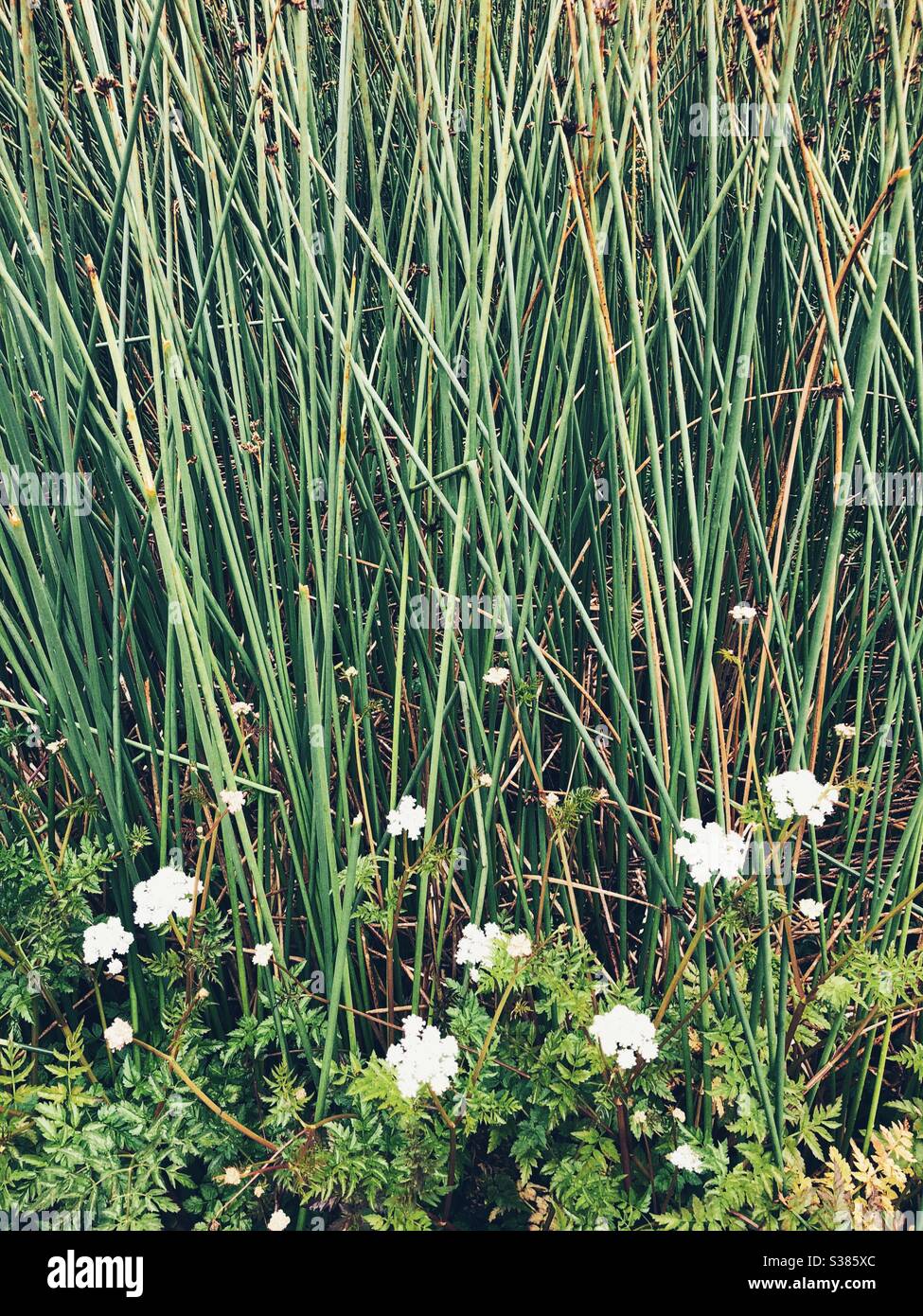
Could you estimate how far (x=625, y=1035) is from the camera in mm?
629

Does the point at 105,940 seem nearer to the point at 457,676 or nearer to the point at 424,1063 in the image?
the point at 424,1063

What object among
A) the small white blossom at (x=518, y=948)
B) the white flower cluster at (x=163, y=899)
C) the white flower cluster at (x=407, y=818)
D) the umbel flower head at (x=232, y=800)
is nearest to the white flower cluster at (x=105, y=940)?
the white flower cluster at (x=163, y=899)

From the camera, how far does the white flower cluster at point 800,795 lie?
25.3 inches

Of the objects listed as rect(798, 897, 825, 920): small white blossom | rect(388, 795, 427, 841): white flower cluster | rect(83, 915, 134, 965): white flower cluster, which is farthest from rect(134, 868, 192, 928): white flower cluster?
rect(798, 897, 825, 920): small white blossom

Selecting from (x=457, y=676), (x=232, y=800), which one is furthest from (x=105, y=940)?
(x=457, y=676)

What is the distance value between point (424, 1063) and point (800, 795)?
424 millimetres

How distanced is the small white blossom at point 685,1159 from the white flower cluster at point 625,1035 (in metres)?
0.11

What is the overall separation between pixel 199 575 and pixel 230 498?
0.30 meters

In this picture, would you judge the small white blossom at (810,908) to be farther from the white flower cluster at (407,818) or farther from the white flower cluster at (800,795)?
the white flower cluster at (407,818)

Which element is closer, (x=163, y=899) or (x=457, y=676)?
(x=163, y=899)

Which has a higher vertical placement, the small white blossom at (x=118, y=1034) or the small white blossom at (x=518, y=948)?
the small white blossom at (x=518, y=948)

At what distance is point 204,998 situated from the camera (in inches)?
30.5

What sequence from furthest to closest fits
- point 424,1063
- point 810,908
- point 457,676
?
point 457,676
point 810,908
point 424,1063
